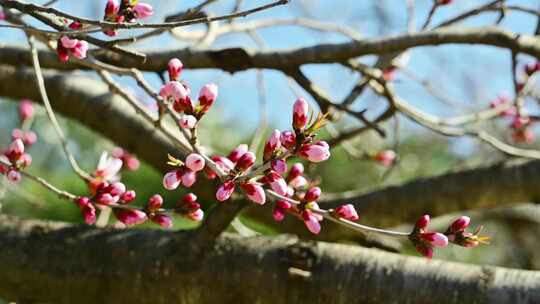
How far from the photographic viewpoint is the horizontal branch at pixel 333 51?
184 centimetres

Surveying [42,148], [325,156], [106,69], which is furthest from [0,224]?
[42,148]

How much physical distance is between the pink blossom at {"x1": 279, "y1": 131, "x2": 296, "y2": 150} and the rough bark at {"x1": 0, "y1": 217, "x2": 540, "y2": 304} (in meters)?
0.59

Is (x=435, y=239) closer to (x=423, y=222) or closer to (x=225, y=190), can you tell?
(x=423, y=222)

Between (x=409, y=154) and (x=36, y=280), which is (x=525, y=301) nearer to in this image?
(x=36, y=280)

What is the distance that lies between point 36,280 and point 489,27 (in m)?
1.24

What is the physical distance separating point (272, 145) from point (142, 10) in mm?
415

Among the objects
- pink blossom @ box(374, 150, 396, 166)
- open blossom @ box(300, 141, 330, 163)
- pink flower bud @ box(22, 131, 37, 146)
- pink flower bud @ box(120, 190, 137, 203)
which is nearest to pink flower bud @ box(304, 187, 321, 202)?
open blossom @ box(300, 141, 330, 163)

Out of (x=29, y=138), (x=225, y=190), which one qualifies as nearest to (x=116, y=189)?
(x=225, y=190)

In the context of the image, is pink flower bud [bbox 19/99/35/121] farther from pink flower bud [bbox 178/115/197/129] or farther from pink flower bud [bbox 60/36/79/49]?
pink flower bud [bbox 178/115/197/129]

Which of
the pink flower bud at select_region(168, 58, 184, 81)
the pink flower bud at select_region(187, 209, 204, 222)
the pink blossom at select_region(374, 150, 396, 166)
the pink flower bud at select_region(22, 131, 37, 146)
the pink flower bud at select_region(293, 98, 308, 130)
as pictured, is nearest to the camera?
the pink flower bud at select_region(293, 98, 308, 130)

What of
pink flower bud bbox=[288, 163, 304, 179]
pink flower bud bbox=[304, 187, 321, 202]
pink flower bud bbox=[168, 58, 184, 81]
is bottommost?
pink flower bud bbox=[304, 187, 321, 202]

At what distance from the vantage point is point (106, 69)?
4.87ft

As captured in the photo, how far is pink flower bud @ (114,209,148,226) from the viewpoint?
1504 mm

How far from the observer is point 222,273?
5.58 feet
